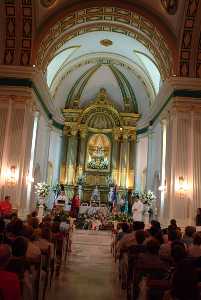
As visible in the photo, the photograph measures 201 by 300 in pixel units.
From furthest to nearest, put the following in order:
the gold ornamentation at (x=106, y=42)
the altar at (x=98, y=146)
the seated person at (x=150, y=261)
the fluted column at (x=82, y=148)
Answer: the fluted column at (x=82, y=148), the altar at (x=98, y=146), the gold ornamentation at (x=106, y=42), the seated person at (x=150, y=261)

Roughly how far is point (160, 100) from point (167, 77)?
5.58 feet

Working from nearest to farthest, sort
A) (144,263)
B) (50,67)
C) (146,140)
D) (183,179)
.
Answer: (144,263) → (183,179) → (50,67) → (146,140)

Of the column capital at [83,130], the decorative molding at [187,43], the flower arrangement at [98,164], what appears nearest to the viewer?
the decorative molding at [187,43]

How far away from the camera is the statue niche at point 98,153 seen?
26250 millimetres

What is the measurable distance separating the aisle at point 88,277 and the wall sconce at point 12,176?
3486 millimetres

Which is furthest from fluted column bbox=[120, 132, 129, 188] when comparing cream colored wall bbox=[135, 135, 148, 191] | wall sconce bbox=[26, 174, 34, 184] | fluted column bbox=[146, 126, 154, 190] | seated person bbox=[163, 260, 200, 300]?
seated person bbox=[163, 260, 200, 300]

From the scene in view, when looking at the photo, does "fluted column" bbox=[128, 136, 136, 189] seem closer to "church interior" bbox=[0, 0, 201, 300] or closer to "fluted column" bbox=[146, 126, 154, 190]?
"church interior" bbox=[0, 0, 201, 300]

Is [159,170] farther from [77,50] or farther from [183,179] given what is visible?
[77,50]

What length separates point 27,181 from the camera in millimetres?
16531

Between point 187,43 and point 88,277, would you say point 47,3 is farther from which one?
point 88,277

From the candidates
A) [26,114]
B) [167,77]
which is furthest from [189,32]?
[26,114]

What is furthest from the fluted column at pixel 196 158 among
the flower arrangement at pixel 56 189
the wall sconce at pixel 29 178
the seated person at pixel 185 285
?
the seated person at pixel 185 285

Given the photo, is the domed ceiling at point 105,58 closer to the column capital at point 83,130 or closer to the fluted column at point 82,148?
the column capital at point 83,130

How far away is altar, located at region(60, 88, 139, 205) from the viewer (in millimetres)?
25641
